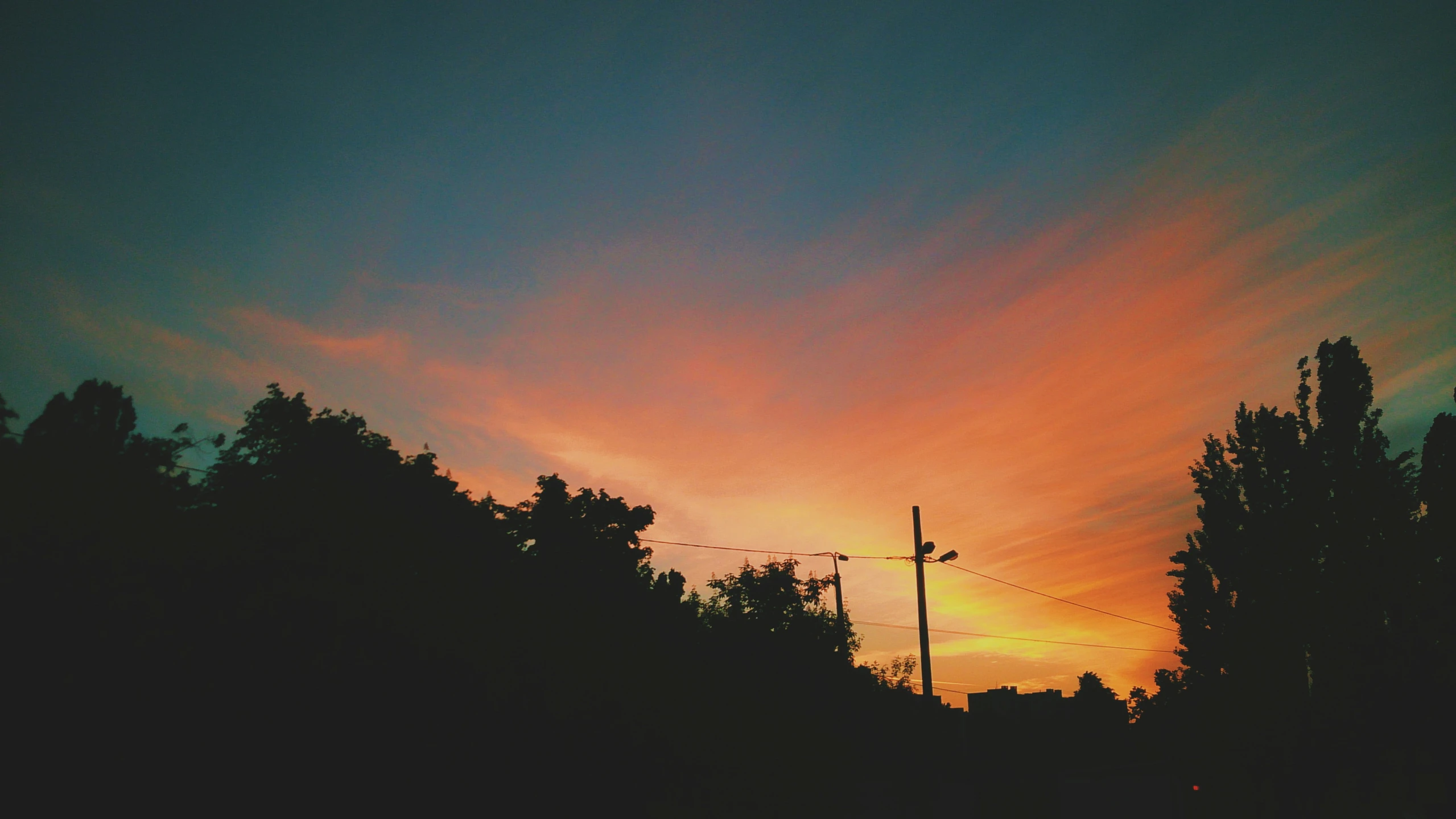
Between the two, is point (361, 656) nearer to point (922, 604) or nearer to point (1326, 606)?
point (922, 604)

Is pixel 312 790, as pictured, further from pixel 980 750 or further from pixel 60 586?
pixel 980 750

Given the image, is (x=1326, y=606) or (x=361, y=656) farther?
(x=1326, y=606)

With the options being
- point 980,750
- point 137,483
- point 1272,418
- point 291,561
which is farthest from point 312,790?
point 1272,418

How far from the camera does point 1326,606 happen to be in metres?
19.0

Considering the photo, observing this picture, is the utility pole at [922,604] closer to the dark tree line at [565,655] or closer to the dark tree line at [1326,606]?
the dark tree line at [565,655]

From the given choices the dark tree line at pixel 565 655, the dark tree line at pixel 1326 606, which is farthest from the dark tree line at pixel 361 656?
the dark tree line at pixel 1326 606

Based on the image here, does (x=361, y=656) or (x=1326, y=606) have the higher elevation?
(x=1326, y=606)

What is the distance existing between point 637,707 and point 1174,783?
24.0 m

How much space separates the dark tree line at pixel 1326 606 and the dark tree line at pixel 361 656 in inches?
408

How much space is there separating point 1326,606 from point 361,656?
26.6 meters

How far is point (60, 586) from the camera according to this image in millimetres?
11016

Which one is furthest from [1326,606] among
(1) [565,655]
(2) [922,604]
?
(1) [565,655]

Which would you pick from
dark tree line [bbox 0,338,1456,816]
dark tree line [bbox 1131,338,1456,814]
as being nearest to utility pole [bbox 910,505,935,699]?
dark tree line [bbox 0,338,1456,816]

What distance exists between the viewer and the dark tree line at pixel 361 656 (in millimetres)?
11078
